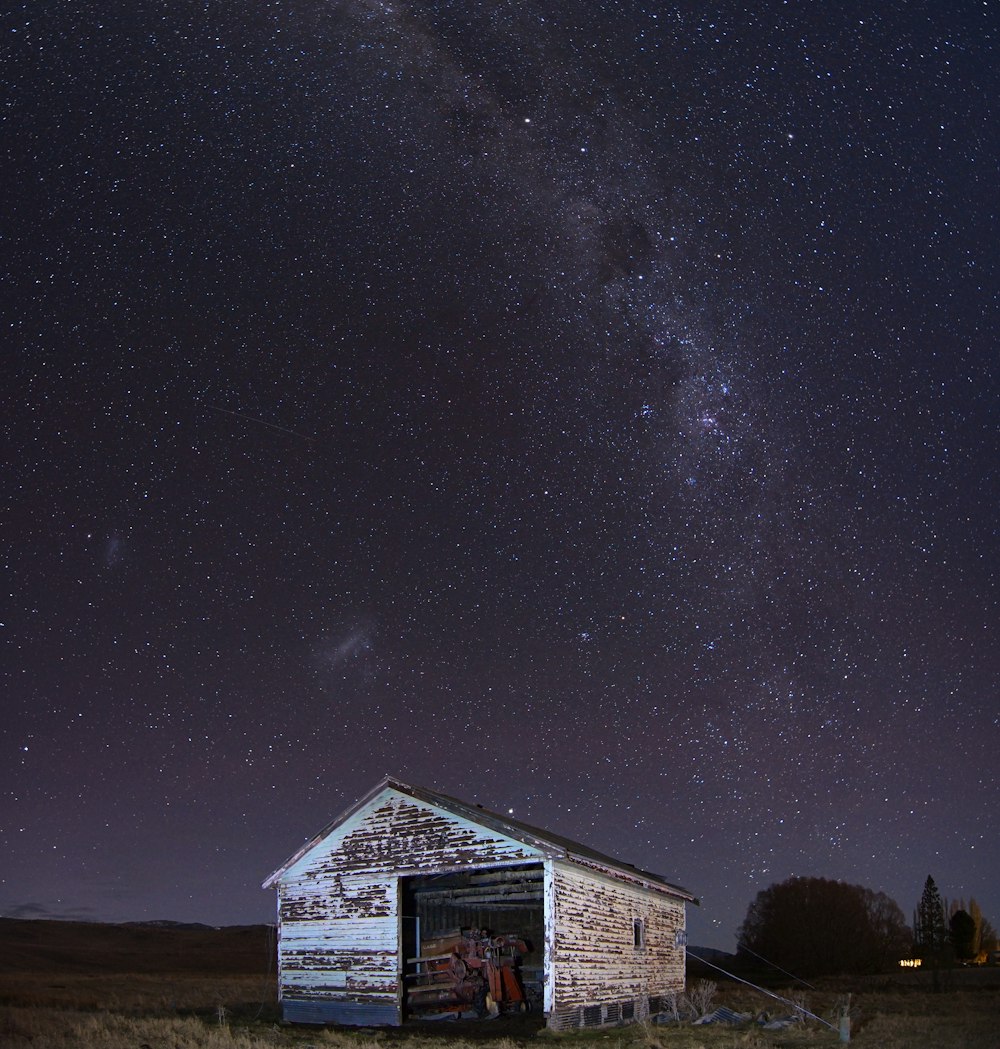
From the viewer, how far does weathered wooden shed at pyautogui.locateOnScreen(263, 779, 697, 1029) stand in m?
22.4

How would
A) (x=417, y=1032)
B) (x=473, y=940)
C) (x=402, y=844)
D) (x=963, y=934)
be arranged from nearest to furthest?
1. (x=417, y=1032)
2. (x=402, y=844)
3. (x=473, y=940)
4. (x=963, y=934)

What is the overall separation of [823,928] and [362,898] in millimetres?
54765

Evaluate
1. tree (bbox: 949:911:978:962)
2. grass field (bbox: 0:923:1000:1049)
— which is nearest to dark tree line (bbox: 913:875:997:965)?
tree (bbox: 949:911:978:962)

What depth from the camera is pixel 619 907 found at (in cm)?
2584

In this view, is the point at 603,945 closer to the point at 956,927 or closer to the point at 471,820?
the point at 471,820

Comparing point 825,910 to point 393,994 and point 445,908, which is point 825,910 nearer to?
point 445,908

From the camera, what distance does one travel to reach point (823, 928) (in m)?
69.9

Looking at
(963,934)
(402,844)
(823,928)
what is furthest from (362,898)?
(963,934)

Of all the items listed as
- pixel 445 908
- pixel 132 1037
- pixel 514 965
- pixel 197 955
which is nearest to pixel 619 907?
pixel 514 965

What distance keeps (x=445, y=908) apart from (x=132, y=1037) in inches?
419

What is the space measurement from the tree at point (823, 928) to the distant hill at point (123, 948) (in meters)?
33.2

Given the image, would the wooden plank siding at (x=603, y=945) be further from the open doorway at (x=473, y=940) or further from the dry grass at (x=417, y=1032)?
the open doorway at (x=473, y=940)

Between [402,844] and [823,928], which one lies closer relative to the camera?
[402,844]

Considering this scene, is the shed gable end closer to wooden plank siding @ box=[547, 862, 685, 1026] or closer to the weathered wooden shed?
the weathered wooden shed
